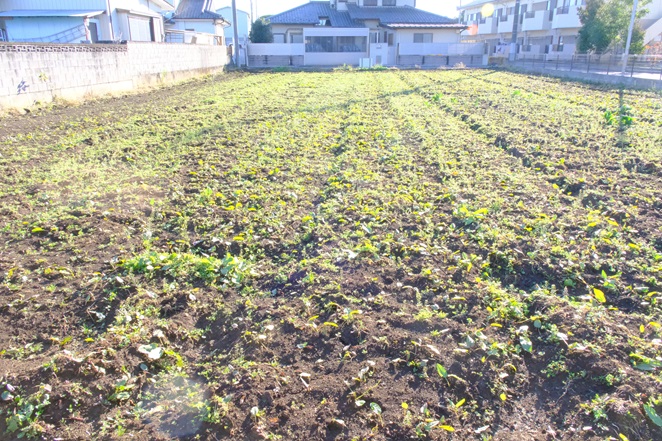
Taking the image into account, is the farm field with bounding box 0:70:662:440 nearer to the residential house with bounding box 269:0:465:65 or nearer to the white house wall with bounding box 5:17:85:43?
the white house wall with bounding box 5:17:85:43

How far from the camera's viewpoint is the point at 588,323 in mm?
3512

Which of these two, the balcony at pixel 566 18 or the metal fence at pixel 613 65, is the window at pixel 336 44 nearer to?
the metal fence at pixel 613 65

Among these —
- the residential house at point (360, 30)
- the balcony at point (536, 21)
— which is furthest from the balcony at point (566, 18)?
the residential house at point (360, 30)

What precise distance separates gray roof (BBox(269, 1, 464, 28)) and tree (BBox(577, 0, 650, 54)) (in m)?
12.3

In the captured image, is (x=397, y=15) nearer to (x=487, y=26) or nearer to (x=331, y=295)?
(x=487, y=26)

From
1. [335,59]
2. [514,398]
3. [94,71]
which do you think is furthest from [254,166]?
[335,59]

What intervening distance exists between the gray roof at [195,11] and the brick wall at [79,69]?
1952cm

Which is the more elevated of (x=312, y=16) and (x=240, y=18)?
(x=240, y=18)

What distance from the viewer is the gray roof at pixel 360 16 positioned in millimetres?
43562

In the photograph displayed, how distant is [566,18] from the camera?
137ft

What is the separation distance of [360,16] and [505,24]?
19.2m

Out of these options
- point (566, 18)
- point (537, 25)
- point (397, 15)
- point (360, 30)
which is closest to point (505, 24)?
point (537, 25)

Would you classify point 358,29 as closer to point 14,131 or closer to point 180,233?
point 14,131

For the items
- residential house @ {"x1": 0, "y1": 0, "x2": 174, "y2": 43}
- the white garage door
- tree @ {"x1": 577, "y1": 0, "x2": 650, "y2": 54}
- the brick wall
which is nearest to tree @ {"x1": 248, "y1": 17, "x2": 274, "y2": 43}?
the white garage door
